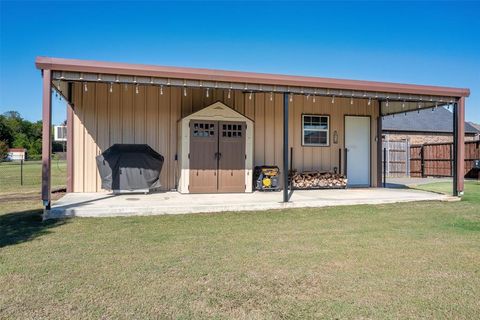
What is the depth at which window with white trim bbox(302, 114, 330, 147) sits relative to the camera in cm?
1084

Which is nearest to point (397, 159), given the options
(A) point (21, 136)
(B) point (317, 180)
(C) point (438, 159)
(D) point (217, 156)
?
(C) point (438, 159)

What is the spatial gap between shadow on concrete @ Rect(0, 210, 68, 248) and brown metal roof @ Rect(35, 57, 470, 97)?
2620 millimetres

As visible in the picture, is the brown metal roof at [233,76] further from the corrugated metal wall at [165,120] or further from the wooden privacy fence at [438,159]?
the wooden privacy fence at [438,159]

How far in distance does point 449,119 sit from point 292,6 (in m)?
18.9

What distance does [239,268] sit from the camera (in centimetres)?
375

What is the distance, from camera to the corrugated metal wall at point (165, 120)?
916cm

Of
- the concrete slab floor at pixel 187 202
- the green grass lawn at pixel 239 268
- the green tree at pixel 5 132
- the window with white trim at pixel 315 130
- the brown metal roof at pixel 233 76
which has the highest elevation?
the green tree at pixel 5 132

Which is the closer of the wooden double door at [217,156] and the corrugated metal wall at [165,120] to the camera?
the wooden double door at [217,156]

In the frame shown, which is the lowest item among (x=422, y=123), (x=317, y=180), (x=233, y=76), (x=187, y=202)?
(x=187, y=202)

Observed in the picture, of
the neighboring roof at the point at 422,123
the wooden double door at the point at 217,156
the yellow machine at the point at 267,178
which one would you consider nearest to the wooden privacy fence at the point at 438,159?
the neighboring roof at the point at 422,123

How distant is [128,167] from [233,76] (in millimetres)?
3263

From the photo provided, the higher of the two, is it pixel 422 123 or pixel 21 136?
pixel 21 136

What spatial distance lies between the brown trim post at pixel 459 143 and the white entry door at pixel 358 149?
2877 millimetres

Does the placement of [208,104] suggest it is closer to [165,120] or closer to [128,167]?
[165,120]
